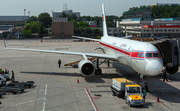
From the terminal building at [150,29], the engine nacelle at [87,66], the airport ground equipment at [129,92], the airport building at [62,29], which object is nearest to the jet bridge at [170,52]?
the airport ground equipment at [129,92]

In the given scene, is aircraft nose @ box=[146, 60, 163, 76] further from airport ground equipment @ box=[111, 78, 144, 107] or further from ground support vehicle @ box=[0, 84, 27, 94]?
ground support vehicle @ box=[0, 84, 27, 94]

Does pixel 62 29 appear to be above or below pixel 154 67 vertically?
above

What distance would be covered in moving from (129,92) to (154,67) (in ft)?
11.3

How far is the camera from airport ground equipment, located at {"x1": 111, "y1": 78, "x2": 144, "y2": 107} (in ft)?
63.8

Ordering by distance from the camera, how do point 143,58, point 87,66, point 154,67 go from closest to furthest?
point 154,67
point 143,58
point 87,66

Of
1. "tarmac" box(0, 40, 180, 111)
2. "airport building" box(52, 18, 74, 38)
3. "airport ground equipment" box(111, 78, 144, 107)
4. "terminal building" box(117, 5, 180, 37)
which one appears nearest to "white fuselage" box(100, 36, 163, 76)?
"airport ground equipment" box(111, 78, 144, 107)

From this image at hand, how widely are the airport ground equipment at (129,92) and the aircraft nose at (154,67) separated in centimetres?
186

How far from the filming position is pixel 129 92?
20.4 metres

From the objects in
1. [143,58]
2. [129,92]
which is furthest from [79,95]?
[143,58]

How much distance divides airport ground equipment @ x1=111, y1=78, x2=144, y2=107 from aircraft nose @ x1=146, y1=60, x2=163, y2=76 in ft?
6.12

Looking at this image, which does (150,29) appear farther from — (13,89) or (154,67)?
(13,89)

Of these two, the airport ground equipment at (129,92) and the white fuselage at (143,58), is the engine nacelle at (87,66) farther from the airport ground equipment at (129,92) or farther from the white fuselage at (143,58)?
the airport ground equipment at (129,92)

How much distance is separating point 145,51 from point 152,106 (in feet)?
19.6

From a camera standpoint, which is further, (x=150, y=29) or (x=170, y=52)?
(x=150, y=29)
